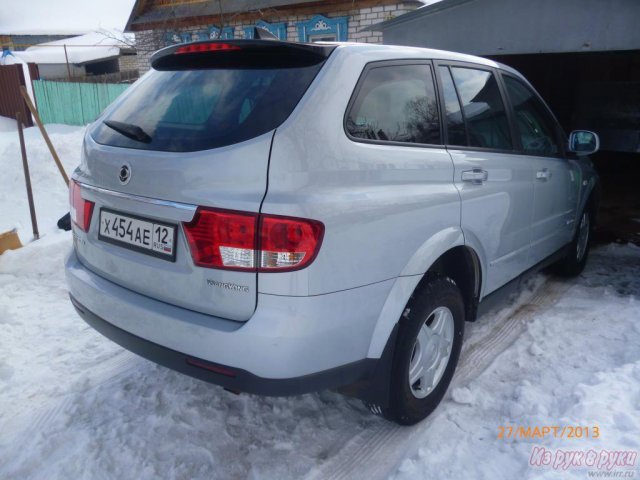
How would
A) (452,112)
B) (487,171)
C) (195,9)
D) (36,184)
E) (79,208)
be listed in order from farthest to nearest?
1. (195,9)
2. (36,184)
3. (487,171)
4. (452,112)
5. (79,208)

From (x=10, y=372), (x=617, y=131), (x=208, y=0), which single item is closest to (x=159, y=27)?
(x=208, y=0)

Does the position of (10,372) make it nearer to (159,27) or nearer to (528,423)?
(528,423)

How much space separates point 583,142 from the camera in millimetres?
4062

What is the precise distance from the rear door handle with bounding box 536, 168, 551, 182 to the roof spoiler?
6.62 feet

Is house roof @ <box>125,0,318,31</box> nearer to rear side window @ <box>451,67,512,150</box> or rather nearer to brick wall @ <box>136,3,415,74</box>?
brick wall @ <box>136,3,415,74</box>

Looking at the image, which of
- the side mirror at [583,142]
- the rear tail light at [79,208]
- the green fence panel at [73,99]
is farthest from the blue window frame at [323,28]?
the rear tail light at [79,208]

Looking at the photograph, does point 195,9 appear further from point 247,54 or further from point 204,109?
point 204,109

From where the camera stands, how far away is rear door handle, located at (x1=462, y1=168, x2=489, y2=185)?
266cm

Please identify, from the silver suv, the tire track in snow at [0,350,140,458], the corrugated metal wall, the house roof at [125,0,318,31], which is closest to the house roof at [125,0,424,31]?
the house roof at [125,0,318,31]

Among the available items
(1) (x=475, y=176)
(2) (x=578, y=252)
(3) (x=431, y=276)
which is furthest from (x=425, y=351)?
(2) (x=578, y=252)

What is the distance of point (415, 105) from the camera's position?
251 cm

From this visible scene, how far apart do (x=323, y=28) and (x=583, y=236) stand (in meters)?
10.3

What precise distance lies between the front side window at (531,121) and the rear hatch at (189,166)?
73.3 inches

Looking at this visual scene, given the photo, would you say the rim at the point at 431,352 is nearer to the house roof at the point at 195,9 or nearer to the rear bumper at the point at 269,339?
the rear bumper at the point at 269,339
